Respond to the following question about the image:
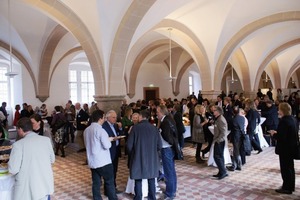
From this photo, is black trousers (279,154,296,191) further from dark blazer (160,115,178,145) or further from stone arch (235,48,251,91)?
stone arch (235,48,251,91)

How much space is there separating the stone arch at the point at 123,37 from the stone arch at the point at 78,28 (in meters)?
0.30

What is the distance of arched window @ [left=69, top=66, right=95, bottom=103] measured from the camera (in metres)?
15.3

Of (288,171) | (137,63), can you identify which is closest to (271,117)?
(288,171)

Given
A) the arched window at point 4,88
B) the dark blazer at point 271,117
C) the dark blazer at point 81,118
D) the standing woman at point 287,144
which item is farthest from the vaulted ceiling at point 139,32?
the standing woman at point 287,144

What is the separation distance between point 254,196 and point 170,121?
1.76 metres

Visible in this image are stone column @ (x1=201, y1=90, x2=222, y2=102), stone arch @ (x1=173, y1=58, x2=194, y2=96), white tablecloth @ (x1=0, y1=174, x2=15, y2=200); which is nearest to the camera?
white tablecloth @ (x1=0, y1=174, x2=15, y2=200)

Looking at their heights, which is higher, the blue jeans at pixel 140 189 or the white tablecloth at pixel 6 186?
the white tablecloth at pixel 6 186

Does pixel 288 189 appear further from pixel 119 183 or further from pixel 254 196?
pixel 119 183

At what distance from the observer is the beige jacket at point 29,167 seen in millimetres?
2465

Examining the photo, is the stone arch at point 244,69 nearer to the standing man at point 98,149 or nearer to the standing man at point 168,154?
the standing man at point 168,154

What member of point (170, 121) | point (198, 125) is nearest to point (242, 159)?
point (198, 125)

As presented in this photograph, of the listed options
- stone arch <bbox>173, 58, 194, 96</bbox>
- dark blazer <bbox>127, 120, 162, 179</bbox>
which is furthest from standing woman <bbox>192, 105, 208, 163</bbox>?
stone arch <bbox>173, 58, 194, 96</bbox>

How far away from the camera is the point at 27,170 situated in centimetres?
252

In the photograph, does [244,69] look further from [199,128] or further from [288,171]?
[288,171]
